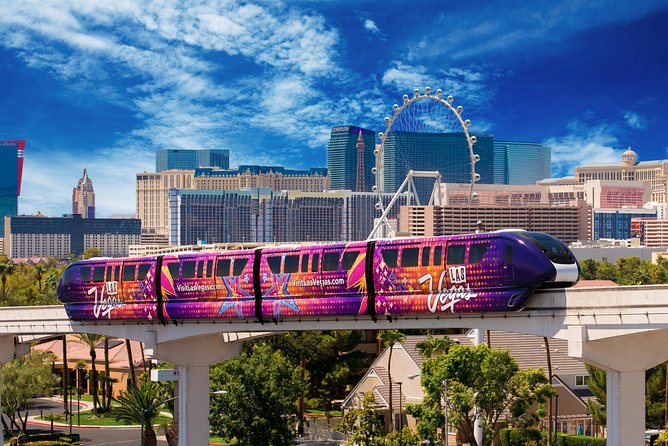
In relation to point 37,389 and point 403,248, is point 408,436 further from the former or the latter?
point 37,389

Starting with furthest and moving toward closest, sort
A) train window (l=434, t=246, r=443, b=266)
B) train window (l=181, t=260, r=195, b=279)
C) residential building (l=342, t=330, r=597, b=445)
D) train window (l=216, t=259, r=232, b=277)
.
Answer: residential building (l=342, t=330, r=597, b=445), train window (l=181, t=260, r=195, b=279), train window (l=216, t=259, r=232, b=277), train window (l=434, t=246, r=443, b=266)

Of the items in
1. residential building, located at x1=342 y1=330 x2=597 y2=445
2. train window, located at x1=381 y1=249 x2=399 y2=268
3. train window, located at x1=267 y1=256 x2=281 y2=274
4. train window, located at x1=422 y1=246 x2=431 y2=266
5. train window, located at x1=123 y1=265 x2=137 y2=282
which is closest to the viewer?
train window, located at x1=422 y1=246 x2=431 y2=266

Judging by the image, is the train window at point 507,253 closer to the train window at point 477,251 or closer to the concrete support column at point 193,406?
the train window at point 477,251

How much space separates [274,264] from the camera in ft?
187

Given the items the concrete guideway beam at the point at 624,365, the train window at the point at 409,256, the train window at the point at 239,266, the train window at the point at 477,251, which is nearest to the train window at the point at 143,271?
the train window at the point at 239,266

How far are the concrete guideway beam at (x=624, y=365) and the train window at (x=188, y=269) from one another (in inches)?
881

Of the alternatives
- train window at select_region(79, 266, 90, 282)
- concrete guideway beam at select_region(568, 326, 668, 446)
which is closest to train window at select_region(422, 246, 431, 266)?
concrete guideway beam at select_region(568, 326, 668, 446)

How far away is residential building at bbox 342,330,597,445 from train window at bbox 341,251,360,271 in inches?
1122

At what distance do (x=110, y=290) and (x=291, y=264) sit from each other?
14272 millimetres

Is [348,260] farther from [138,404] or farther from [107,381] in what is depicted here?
[107,381]

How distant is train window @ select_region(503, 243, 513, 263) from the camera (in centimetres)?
4666

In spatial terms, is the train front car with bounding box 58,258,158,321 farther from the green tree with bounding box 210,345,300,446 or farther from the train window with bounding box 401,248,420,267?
the train window with bounding box 401,248,420,267

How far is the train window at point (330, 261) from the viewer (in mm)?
54125

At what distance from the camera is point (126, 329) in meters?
66.2
